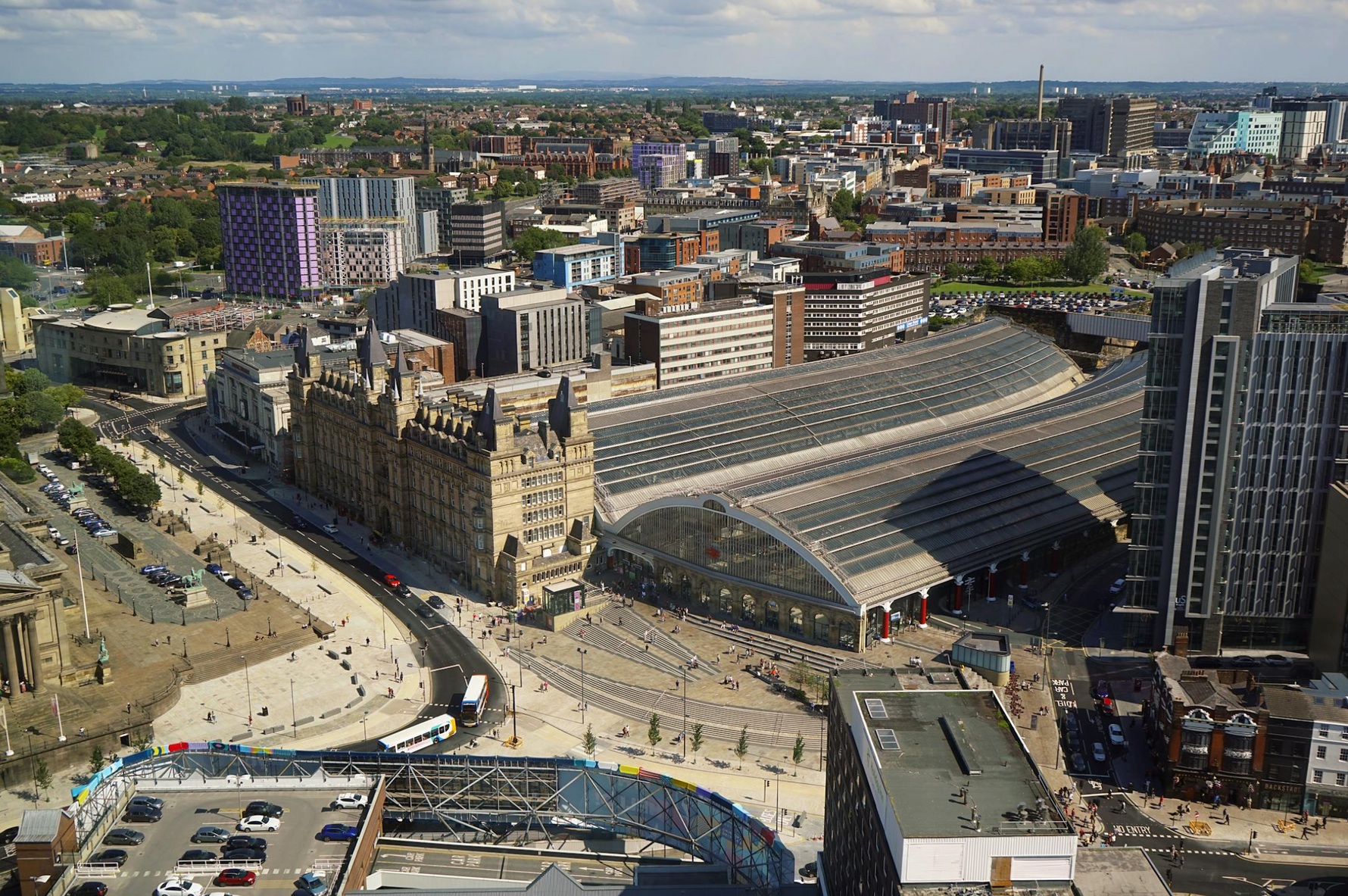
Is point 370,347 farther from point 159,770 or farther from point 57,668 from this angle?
point 159,770

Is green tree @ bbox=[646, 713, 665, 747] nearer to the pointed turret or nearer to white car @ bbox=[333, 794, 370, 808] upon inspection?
white car @ bbox=[333, 794, 370, 808]

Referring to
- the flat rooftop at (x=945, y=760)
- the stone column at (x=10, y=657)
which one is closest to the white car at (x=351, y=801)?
the flat rooftop at (x=945, y=760)

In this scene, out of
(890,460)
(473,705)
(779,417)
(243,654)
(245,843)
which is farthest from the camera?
(779,417)

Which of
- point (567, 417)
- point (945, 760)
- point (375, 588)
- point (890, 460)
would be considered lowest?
point (375, 588)

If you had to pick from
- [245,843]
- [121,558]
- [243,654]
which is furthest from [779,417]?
[245,843]

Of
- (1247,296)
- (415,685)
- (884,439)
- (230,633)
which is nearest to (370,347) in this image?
(230,633)

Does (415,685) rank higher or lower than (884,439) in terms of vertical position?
lower

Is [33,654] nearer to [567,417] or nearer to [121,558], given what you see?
[121,558]
